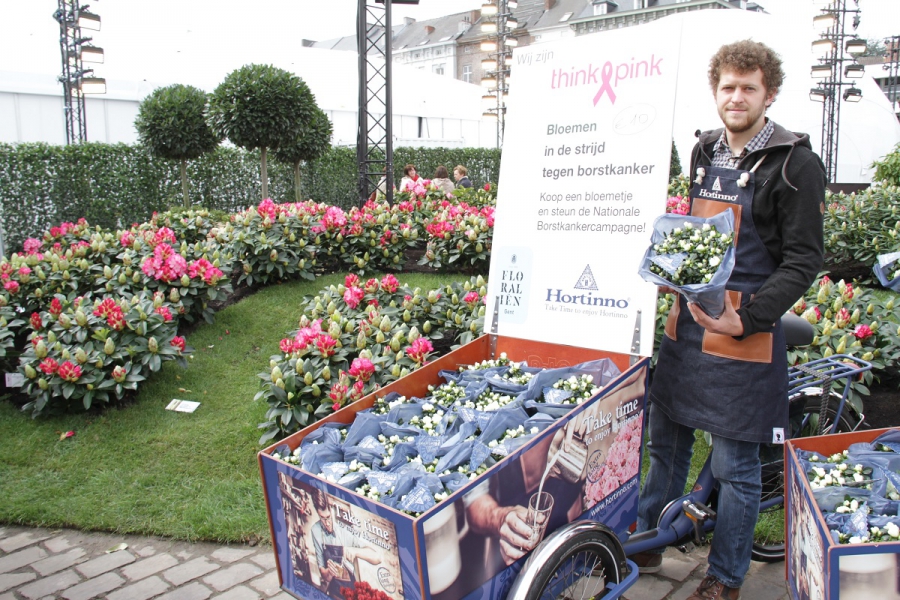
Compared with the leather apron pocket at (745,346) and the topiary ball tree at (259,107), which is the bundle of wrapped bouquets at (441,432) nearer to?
the leather apron pocket at (745,346)

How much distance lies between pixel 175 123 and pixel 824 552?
12.7m

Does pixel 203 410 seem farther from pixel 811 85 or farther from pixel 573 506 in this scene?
pixel 811 85

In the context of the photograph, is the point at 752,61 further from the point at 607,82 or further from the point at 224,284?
the point at 224,284

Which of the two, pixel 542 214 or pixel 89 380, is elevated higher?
pixel 542 214

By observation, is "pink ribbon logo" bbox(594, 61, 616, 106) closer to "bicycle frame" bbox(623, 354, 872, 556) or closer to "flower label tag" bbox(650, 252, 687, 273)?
"flower label tag" bbox(650, 252, 687, 273)

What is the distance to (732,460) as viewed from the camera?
2.45 meters

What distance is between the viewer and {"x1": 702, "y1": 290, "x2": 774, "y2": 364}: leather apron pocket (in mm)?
2299

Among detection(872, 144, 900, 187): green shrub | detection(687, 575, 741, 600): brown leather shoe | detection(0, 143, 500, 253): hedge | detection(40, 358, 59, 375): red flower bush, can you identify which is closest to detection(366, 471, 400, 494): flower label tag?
detection(687, 575, 741, 600): brown leather shoe

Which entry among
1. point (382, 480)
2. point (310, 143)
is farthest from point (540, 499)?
point (310, 143)

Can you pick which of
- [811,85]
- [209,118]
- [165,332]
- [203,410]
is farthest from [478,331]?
[811,85]

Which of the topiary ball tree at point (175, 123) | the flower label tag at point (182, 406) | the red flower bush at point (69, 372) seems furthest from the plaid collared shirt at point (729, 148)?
the topiary ball tree at point (175, 123)

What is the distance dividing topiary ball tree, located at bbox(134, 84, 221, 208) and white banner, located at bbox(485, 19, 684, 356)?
1064 centimetres

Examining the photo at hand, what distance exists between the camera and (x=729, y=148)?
240 centimetres

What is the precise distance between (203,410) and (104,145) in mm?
10528
